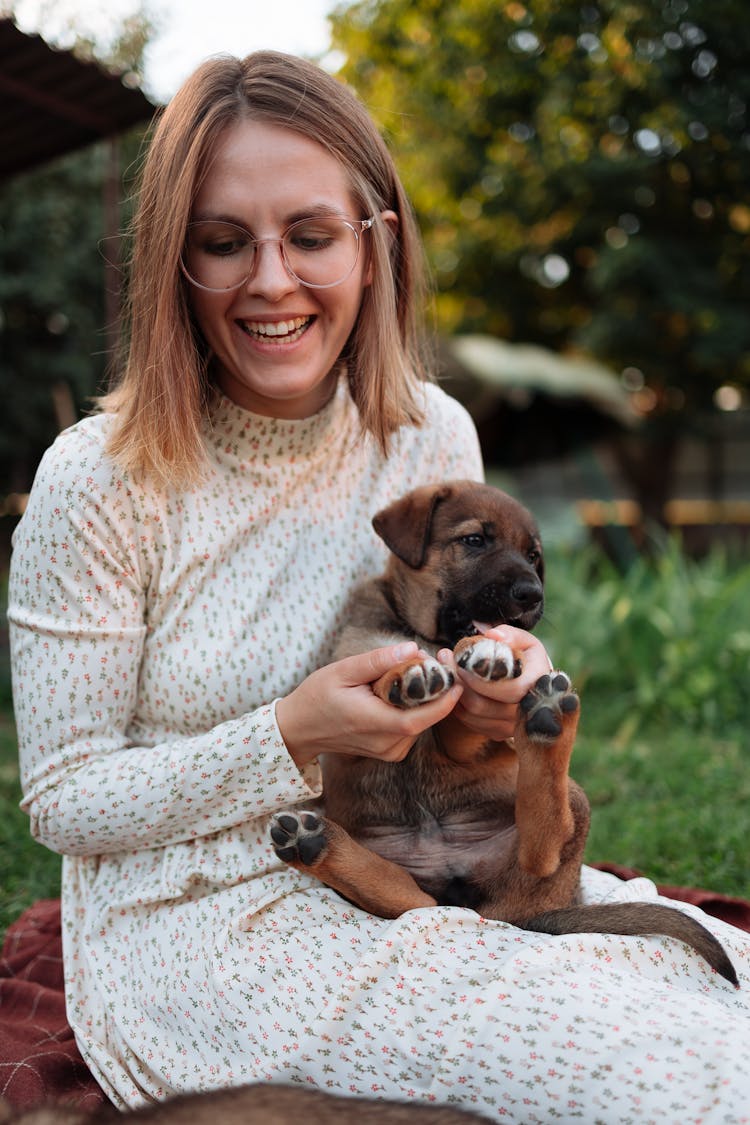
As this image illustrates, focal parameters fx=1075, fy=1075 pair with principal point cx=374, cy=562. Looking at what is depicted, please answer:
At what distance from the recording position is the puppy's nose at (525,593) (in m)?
2.89

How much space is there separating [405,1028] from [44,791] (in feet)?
3.25

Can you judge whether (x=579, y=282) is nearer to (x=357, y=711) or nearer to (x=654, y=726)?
(x=654, y=726)

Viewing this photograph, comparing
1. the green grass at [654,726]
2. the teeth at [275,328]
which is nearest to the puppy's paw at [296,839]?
the teeth at [275,328]

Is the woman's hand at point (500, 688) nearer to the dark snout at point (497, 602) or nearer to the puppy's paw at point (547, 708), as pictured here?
the puppy's paw at point (547, 708)

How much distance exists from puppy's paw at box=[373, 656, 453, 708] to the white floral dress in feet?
0.93

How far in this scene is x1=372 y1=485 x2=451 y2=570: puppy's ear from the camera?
2.93 metres

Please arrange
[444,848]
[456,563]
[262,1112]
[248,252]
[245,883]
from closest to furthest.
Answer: [262,1112], [245,883], [248,252], [444,848], [456,563]

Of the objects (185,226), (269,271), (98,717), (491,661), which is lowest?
(98,717)

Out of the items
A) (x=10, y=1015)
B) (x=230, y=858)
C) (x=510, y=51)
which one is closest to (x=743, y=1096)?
(x=230, y=858)

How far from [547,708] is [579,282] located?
17.5m

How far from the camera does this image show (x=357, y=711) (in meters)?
2.19

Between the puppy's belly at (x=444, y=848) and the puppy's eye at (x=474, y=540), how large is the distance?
2.59 ft

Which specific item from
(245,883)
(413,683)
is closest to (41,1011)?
(245,883)

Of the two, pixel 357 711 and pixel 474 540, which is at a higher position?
pixel 474 540
